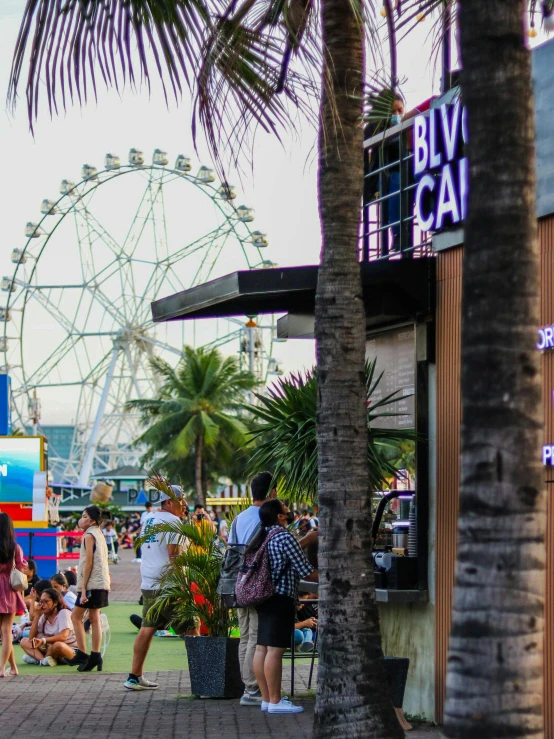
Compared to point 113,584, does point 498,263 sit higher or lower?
higher

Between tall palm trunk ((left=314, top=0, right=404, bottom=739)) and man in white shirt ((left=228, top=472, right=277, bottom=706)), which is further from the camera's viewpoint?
man in white shirt ((left=228, top=472, right=277, bottom=706))

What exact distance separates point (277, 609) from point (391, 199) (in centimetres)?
365

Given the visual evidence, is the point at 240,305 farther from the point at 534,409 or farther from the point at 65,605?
the point at 534,409

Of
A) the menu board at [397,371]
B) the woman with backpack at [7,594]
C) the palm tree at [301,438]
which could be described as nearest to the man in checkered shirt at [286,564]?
the palm tree at [301,438]

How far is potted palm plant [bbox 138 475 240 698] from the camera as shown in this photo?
10422 millimetres

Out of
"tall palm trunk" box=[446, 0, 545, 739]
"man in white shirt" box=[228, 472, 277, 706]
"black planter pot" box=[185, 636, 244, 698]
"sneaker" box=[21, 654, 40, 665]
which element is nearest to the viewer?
"tall palm trunk" box=[446, 0, 545, 739]

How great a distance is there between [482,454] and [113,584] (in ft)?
84.3

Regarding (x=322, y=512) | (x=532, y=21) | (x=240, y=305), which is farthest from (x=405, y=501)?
(x=532, y=21)

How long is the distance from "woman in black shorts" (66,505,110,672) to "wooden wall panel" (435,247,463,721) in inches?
181

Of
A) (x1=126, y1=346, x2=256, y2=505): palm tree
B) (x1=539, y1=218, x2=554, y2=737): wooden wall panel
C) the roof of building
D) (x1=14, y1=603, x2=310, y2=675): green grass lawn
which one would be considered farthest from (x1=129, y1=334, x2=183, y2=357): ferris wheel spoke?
(x1=539, y1=218, x2=554, y2=737): wooden wall panel

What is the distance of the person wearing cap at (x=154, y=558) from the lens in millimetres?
10992

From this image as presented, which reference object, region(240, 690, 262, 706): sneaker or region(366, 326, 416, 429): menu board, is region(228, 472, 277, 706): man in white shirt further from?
region(366, 326, 416, 429): menu board

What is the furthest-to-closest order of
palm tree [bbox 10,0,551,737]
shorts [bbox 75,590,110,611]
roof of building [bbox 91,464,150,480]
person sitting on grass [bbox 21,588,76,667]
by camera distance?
roof of building [bbox 91,464,150,480], person sitting on grass [bbox 21,588,76,667], shorts [bbox 75,590,110,611], palm tree [bbox 10,0,551,737]

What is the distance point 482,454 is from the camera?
4148 mm
